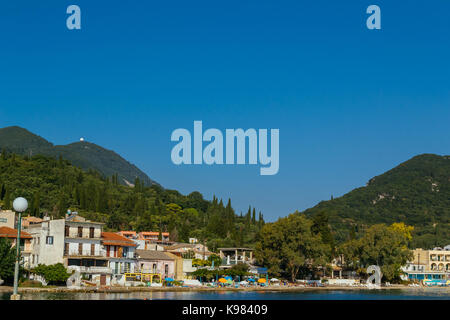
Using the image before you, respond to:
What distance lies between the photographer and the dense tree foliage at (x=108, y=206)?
10950cm

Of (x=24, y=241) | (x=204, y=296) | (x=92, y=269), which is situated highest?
(x=24, y=241)

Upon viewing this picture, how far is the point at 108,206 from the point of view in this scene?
121m

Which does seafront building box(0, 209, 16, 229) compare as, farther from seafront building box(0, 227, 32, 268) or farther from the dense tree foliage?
the dense tree foliage

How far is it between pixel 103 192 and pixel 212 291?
71934 mm

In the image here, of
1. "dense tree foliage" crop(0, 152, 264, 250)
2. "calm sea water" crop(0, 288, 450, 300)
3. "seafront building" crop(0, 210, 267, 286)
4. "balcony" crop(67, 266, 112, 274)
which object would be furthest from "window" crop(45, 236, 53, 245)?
"dense tree foliage" crop(0, 152, 264, 250)

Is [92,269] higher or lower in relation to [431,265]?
higher

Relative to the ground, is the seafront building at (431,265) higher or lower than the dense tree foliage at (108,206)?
lower

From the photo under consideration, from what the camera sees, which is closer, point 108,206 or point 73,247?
point 73,247

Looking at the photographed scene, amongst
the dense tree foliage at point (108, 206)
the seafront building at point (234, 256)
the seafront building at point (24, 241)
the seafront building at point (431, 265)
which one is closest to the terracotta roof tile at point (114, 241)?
the seafront building at point (24, 241)

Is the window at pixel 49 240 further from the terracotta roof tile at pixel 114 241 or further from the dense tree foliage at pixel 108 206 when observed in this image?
the dense tree foliage at pixel 108 206

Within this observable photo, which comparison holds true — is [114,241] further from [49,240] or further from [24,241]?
[24,241]

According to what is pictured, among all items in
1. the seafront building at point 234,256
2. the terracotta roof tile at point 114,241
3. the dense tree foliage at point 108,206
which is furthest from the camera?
the dense tree foliage at point 108,206

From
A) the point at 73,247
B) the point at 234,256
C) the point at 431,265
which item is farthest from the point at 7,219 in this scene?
the point at 431,265

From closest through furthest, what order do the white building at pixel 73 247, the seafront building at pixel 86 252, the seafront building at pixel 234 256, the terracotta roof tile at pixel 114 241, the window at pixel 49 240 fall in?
the white building at pixel 73 247
the seafront building at pixel 86 252
the window at pixel 49 240
the terracotta roof tile at pixel 114 241
the seafront building at pixel 234 256
